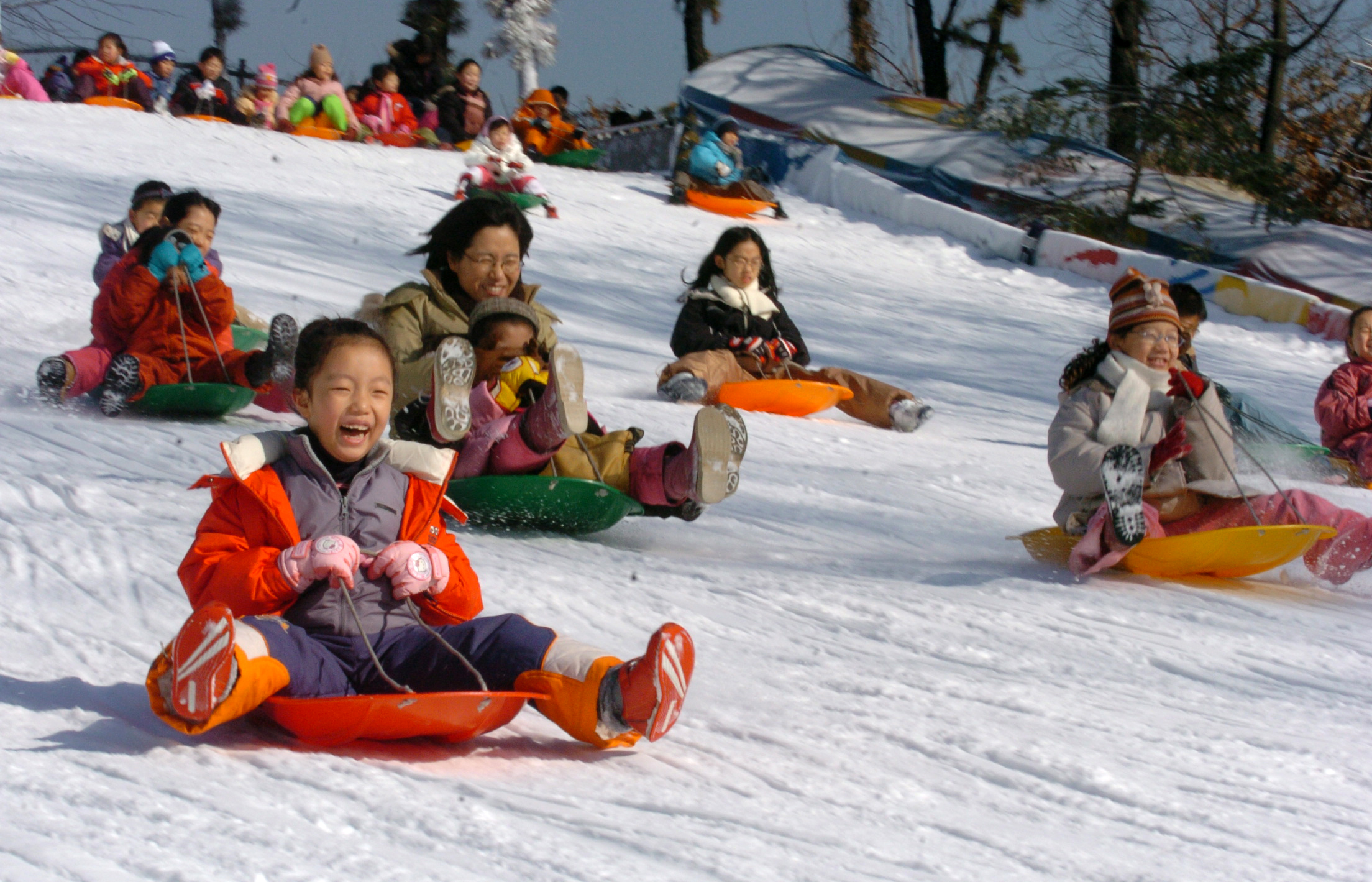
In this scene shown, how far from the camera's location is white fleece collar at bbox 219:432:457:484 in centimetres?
182

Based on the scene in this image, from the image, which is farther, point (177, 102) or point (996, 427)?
point (177, 102)

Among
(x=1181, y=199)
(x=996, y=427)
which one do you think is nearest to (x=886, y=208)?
(x=1181, y=199)

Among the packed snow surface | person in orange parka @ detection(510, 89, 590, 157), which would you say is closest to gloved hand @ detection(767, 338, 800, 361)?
the packed snow surface

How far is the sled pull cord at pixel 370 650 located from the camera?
5.81 feet

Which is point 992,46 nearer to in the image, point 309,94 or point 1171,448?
point 309,94

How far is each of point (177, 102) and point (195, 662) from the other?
11773 mm

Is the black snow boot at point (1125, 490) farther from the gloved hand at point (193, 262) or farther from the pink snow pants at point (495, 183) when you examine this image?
the pink snow pants at point (495, 183)

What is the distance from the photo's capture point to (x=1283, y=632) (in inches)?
107

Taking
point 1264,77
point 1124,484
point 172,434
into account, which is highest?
point 1264,77

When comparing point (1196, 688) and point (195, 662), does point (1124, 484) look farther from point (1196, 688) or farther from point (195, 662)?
point (195, 662)

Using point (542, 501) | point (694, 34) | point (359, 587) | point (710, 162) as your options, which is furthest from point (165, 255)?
point (694, 34)

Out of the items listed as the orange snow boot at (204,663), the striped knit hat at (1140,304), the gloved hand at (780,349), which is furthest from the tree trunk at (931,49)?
the orange snow boot at (204,663)

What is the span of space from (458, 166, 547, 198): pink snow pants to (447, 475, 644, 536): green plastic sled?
23.2 feet

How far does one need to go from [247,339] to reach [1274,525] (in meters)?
3.91
